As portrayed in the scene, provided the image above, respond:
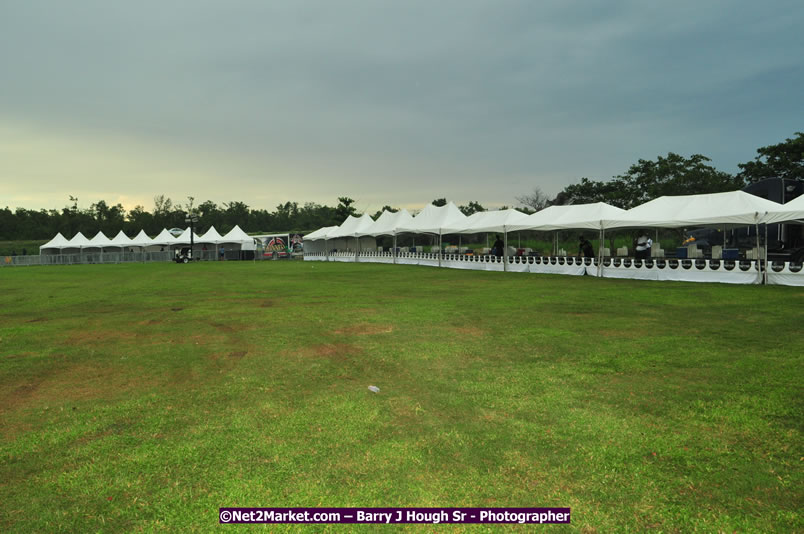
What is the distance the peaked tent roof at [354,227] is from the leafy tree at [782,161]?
30.0m

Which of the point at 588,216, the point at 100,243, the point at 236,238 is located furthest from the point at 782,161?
the point at 100,243

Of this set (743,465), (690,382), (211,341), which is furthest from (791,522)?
(211,341)

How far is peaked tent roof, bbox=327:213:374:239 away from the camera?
39.1 m

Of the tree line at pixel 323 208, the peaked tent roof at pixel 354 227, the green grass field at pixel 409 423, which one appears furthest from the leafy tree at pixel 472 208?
the green grass field at pixel 409 423

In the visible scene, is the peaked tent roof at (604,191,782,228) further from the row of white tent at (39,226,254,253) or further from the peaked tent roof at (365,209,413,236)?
the row of white tent at (39,226,254,253)

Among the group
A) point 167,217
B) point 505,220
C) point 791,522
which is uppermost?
point 167,217

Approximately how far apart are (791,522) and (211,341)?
693cm

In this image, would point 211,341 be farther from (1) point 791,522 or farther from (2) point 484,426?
(1) point 791,522

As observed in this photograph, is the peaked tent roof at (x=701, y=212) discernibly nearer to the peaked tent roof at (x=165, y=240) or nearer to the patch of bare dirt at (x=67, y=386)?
the patch of bare dirt at (x=67, y=386)

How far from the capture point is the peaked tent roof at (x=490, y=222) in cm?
2354

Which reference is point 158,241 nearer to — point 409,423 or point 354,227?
point 354,227

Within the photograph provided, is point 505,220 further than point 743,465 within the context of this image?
Yes

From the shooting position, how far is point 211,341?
7016mm

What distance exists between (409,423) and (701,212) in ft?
56.4
